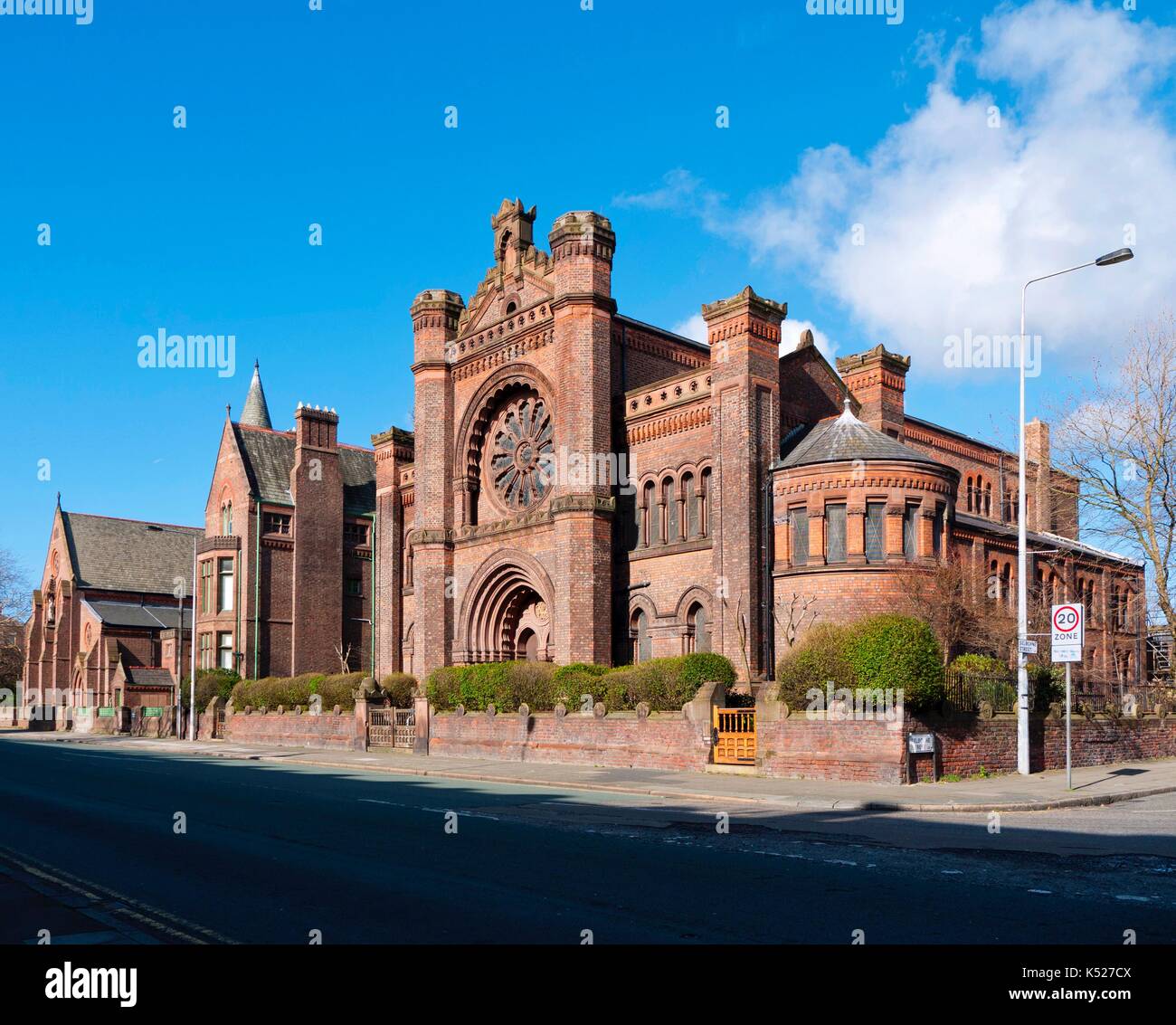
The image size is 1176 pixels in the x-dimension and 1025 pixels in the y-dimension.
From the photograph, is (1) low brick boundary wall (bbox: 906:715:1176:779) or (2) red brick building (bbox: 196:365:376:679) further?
(2) red brick building (bbox: 196:365:376:679)

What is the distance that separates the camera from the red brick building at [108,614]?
2579 inches

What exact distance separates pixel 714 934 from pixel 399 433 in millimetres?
41987

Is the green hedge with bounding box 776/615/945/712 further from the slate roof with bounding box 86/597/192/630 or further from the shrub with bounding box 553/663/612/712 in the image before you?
the slate roof with bounding box 86/597/192/630

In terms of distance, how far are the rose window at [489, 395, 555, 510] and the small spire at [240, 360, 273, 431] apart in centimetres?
5108

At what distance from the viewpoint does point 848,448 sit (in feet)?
102

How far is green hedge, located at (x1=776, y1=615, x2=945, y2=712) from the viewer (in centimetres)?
2136

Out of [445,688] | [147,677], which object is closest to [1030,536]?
[445,688]

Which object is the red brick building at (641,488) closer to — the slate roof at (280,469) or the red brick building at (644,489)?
the red brick building at (644,489)

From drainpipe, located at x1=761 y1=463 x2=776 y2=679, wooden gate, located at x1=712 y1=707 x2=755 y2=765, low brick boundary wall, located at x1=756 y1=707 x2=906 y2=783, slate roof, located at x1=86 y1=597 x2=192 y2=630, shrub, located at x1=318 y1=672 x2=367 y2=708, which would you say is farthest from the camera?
slate roof, located at x1=86 y1=597 x2=192 y2=630

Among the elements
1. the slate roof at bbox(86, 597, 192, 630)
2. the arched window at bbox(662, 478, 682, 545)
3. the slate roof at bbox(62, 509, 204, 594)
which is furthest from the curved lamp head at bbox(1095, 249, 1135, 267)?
the slate roof at bbox(62, 509, 204, 594)

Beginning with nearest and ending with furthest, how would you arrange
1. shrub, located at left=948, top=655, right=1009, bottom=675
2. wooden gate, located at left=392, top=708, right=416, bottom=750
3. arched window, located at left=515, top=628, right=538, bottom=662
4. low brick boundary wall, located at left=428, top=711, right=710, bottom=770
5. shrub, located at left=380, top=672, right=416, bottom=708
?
low brick boundary wall, located at left=428, top=711, right=710, bottom=770 < shrub, located at left=948, top=655, right=1009, bottom=675 < wooden gate, located at left=392, top=708, right=416, bottom=750 < shrub, located at left=380, top=672, right=416, bottom=708 < arched window, located at left=515, top=628, right=538, bottom=662

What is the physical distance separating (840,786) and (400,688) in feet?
76.2

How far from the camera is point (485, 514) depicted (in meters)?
41.8

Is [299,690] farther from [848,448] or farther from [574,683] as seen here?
[848,448]
